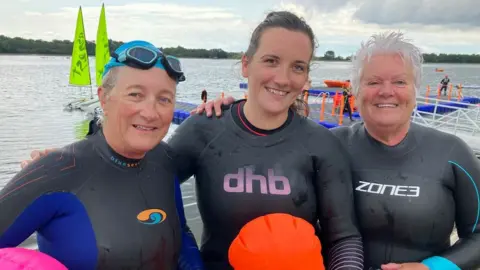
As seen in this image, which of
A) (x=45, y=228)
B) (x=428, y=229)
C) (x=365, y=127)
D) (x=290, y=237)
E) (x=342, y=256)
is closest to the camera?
(x=290, y=237)

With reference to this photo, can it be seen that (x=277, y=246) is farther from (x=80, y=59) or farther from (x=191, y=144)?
(x=80, y=59)

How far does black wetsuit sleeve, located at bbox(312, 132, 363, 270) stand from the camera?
2.23 meters

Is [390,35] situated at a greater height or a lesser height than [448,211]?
greater

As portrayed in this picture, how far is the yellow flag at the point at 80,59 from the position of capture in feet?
86.9

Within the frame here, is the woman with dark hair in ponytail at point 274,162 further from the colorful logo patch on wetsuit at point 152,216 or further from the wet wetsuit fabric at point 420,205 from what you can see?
the colorful logo patch on wetsuit at point 152,216

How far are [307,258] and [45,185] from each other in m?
1.15

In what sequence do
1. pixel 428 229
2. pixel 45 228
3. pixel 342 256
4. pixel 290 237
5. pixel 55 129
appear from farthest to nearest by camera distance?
pixel 55 129 < pixel 428 229 < pixel 342 256 < pixel 45 228 < pixel 290 237

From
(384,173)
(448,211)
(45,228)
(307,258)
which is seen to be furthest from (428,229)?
(45,228)

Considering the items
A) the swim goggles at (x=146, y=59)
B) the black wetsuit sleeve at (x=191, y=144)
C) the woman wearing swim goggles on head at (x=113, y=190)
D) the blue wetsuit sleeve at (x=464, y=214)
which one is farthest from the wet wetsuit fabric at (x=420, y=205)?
the swim goggles at (x=146, y=59)

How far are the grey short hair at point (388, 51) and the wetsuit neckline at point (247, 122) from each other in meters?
0.45

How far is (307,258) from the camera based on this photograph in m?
1.77

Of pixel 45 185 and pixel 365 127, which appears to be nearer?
pixel 45 185

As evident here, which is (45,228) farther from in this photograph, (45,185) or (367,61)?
(367,61)

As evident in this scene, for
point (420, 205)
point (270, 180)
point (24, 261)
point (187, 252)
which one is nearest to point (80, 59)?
point (187, 252)
